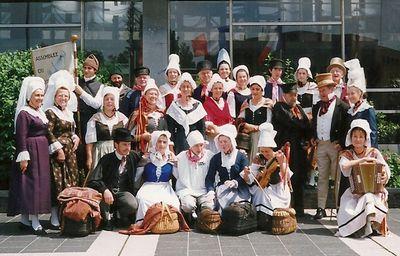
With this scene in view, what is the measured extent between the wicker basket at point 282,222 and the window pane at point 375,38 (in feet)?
22.0

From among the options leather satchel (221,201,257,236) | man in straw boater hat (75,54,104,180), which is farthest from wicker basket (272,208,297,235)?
man in straw boater hat (75,54,104,180)

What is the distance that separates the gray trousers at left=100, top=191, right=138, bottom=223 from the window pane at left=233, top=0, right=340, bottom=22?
6656mm

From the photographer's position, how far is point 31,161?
815cm

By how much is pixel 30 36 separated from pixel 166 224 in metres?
7.69

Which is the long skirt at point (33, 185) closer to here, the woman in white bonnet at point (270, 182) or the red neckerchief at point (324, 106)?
the woman in white bonnet at point (270, 182)

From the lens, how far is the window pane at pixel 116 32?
13836 millimetres

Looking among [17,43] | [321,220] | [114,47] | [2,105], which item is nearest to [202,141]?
[321,220]

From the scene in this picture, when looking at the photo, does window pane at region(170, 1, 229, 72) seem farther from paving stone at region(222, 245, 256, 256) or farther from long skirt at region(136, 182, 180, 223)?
paving stone at region(222, 245, 256, 256)

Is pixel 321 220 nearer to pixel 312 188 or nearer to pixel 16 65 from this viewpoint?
pixel 312 188

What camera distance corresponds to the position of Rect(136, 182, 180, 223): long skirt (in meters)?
8.27

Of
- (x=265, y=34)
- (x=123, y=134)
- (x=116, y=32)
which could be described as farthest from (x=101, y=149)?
(x=265, y=34)

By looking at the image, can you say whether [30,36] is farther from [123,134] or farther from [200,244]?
[200,244]

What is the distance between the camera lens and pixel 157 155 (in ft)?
28.1

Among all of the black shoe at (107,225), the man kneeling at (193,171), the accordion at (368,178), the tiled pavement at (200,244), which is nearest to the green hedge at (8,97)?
the tiled pavement at (200,244)
